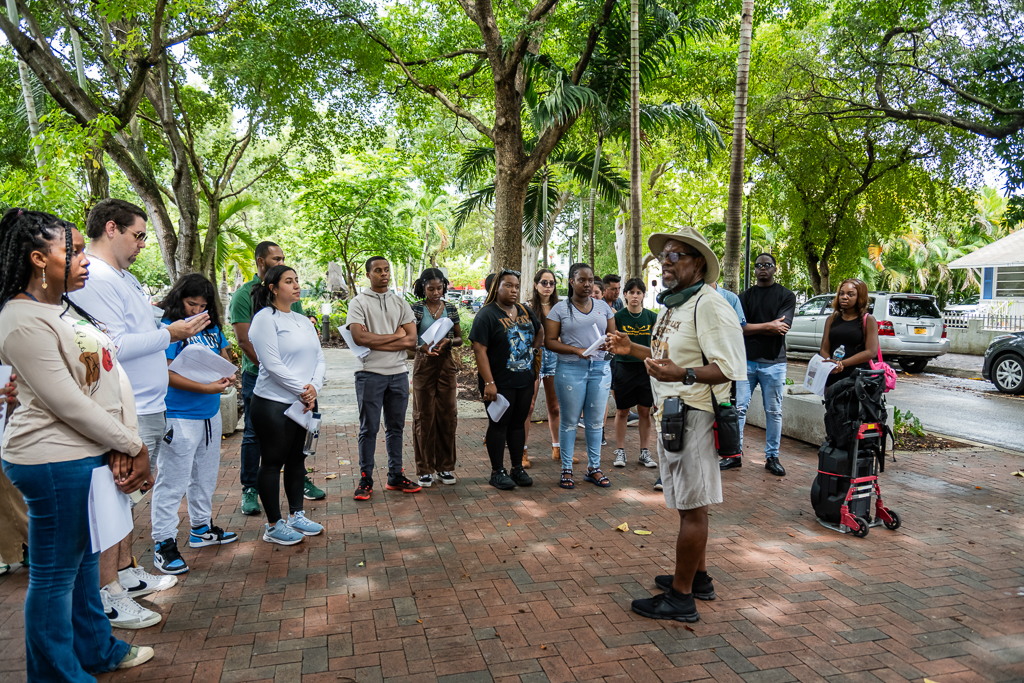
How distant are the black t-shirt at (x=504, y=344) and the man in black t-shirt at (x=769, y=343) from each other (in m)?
2.22

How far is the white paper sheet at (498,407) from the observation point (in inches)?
224

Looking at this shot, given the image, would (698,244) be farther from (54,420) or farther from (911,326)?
(911,326)

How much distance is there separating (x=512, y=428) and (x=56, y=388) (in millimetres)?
3971

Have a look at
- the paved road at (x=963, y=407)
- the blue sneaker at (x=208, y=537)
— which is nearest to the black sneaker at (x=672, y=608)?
the blue sneaker at (x=208, y=537)

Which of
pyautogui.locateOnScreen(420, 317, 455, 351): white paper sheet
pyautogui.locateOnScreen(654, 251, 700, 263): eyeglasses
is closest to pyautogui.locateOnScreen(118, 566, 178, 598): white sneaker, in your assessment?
pyautogui.locateOnScreen(420, 317, 455, 351): white paper sheet

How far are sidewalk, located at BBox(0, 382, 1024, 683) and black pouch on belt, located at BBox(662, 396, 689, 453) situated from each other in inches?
38.2

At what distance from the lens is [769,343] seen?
6.44 m

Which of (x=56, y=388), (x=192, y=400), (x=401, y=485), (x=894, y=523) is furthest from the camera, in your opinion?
(x=401, y=485)

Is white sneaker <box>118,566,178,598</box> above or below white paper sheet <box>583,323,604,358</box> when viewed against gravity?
below

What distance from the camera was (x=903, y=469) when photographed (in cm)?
655

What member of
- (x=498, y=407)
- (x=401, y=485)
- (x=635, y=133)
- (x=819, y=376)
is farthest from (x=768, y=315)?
(x=635, y=133)

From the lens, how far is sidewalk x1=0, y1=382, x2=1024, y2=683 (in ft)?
10.2

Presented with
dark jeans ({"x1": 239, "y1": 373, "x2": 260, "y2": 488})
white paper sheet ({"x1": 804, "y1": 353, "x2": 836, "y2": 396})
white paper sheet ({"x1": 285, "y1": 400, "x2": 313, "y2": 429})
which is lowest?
dark jeans ({"x1": 239, "y1": 373, "x2": 260, "y2": 488})

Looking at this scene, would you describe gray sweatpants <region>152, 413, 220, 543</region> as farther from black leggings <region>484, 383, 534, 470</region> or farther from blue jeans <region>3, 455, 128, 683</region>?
black leggings <region>484, 383, 534, 470</region>
